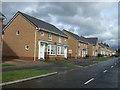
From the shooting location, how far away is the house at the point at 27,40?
29250 millimetres

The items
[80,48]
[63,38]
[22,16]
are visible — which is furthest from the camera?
[80,48]

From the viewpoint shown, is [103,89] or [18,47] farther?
[18,47]

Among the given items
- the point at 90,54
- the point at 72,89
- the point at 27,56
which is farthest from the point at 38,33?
the point at 90,54

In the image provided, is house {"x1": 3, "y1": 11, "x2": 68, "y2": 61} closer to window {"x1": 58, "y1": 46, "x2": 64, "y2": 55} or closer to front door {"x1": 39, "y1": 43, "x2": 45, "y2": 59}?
front door {"x1": 39, "y1": 43, "x2": 45, "y2": 59}

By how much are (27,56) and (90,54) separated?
46.1m

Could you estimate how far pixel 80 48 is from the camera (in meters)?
54.9

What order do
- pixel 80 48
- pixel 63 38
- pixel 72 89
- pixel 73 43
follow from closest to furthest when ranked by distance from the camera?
pixel 72 89 → pixel 63 38 → pixel 73 43 → pixel 80 48

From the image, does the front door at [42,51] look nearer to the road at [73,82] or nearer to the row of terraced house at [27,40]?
the row of terraced house at [27,40]

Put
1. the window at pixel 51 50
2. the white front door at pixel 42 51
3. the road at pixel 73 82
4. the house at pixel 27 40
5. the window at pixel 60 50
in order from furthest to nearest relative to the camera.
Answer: the window at pixel 60 50 → the window at pixel 51 50 → the white front door at pixel 42 51 → the house at pixel 27 40 → the road at pixel 73 82

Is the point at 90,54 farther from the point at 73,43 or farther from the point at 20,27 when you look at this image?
the point at 20,27

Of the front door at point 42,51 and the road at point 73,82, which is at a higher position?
the front door at point 42,51

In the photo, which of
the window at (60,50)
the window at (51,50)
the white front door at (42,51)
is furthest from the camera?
the window at (60,50)

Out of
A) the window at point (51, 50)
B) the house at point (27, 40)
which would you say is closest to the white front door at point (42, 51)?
the house at point (27, 40)

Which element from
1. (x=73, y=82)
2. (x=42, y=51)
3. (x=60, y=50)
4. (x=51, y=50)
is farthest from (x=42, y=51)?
(x=73, y=82)
